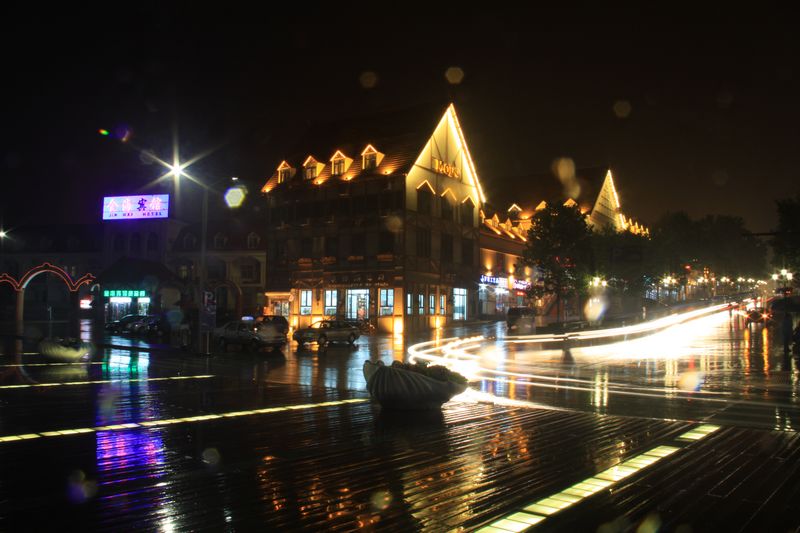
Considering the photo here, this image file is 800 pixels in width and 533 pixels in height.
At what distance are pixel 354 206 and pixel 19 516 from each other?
5088 cm

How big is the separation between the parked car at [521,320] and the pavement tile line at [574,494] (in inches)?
1417

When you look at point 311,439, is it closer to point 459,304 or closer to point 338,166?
point 338,166

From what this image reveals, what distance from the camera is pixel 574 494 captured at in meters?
7.15

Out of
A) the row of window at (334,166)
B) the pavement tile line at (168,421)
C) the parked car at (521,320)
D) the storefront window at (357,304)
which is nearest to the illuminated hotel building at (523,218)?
the storefront window at (357,304)

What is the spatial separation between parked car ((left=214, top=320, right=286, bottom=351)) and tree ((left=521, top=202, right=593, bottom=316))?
28.9m

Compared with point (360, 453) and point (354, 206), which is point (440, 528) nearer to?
point (360, 453)

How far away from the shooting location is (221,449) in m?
9.26

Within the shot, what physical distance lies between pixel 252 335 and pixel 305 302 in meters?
28.2

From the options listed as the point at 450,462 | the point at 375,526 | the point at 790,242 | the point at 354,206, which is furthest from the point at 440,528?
the point at 790,242

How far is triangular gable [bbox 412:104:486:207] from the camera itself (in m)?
56.9

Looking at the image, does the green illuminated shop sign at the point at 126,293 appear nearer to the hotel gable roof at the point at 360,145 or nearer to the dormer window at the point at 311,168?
the hotel gable roof at the point at 360,145

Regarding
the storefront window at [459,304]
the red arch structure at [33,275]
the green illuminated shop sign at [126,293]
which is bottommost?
the storefront window at [459,304]

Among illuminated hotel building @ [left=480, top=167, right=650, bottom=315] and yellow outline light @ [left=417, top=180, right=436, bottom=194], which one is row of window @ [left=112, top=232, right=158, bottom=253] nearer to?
yellow outline light @ [left=417, top=180, right=436, bottom=194]

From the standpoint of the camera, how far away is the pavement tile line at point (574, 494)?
20.1 feet
